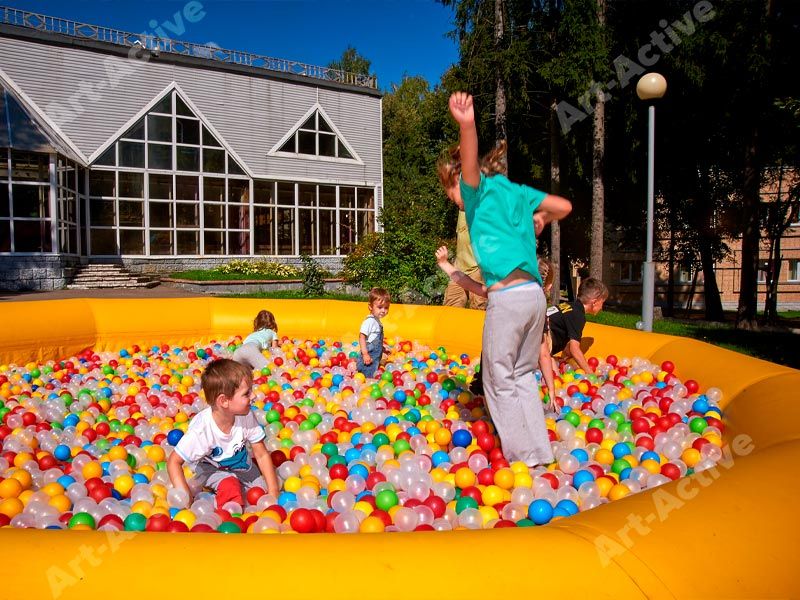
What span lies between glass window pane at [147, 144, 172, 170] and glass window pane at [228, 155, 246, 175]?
1.80 metres

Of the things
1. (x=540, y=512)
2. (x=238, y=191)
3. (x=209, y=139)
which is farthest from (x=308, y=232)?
(x=540, y=512)

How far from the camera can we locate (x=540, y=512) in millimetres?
2713

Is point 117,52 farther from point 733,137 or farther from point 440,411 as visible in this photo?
point 440,411

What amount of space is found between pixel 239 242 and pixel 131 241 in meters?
3.27

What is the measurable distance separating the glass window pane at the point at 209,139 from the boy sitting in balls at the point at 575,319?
53.7 ft

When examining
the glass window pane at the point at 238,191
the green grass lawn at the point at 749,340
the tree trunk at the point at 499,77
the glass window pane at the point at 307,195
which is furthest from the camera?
the glass window pane at the point at 307,195

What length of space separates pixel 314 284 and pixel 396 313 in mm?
8942

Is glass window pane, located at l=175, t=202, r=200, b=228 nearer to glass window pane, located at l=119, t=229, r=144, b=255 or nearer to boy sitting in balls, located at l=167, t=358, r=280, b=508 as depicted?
glass window pane, located at l=119, t=229, r=144, b=255

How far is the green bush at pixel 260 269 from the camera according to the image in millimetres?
19172

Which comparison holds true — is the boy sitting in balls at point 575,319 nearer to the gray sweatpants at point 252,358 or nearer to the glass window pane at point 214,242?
the gray sweatpants at point 252,358

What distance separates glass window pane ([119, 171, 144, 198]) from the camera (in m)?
18.4

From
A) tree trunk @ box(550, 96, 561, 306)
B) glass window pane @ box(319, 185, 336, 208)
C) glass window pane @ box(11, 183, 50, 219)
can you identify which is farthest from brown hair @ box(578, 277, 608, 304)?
glass window pane @ box(319, 185, 336, 208)

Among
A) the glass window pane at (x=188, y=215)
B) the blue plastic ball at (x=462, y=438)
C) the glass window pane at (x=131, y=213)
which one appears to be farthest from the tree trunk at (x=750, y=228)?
the glass window pane at (x=131, y=213)

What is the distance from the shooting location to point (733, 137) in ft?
47.1
